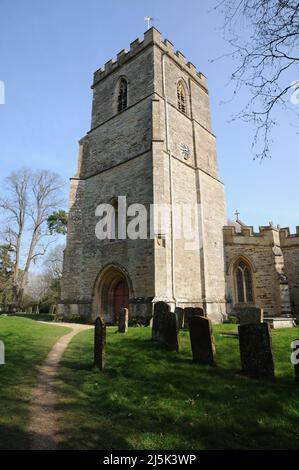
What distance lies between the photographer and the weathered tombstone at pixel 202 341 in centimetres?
584

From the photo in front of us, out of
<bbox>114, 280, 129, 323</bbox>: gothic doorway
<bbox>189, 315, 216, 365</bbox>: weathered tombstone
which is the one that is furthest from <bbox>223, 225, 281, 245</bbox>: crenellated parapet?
<bbox>189, 315, 216, 365</bbox>: weathered tombstone

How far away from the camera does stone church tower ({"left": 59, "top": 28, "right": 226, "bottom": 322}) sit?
1357cm

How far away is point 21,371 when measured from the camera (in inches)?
222

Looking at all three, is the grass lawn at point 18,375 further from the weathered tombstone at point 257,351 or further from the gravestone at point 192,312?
the gravestone at point 192,312

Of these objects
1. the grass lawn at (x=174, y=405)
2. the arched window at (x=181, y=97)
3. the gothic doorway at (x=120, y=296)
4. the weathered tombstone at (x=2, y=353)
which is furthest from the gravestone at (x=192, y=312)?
the arched window at (x=181, y=97)

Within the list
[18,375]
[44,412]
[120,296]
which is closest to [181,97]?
[120,296]

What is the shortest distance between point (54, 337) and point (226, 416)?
7.07m

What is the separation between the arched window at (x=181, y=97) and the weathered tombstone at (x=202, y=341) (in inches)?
608

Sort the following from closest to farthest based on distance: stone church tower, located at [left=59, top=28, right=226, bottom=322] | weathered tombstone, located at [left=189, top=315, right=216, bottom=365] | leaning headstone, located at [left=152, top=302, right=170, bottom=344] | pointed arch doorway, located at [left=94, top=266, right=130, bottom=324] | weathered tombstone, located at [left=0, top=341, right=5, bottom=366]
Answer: weathered tombstone, located at [left=189, top=315, right=216, bottom=365], weathered tombstone, located at [left=0, top=341, right=5, bottom=366], leaning headstone, located at [left=152, top=302, right=170, bottom=344], stone church tower, located at [left=59, top=28, right=226, bottom=322], pointed arch doorway, located at [left=94, top=266, right=130, bottom=324]

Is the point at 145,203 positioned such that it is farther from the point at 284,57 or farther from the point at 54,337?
the point at 284,57

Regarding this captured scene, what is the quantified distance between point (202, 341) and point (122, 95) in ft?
55.5

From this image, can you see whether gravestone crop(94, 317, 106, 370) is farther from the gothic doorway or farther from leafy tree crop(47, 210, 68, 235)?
leafy tree crop(47, 210, 68, 235)

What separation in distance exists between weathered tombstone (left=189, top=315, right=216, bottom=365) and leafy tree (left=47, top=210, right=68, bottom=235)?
23633 mm
